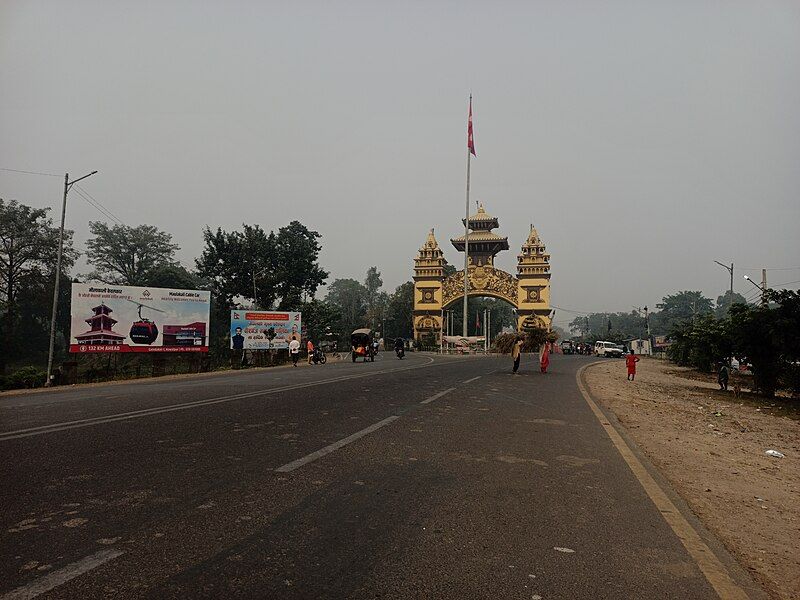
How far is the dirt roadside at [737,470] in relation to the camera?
3.99 meters

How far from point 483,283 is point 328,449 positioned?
6853 centimetres

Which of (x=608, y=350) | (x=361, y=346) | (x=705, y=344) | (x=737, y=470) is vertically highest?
(x=705, y=344)

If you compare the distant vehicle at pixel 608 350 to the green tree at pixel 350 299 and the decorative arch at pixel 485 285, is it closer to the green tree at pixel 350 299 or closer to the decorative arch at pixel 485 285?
the decorative arch at pixel 485 285

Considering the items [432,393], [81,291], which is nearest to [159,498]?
[432,393]

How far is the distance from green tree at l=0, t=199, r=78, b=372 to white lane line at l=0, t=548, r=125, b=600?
49.7 meters

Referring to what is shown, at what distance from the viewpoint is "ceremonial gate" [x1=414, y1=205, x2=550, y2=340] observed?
7156cm

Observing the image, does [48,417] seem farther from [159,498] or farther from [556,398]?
[556,398]

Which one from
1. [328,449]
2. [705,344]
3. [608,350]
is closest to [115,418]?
[328,449]

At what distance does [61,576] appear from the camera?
2.93 meters

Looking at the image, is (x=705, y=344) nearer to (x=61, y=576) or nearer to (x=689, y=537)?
(x=689, y=537)

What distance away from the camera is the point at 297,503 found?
4289 millimetres

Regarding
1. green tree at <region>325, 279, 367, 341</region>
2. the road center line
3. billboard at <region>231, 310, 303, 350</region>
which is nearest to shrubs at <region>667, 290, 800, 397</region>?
the road center line

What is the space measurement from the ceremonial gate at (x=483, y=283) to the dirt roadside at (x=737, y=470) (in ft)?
186

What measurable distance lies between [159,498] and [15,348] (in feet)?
158
